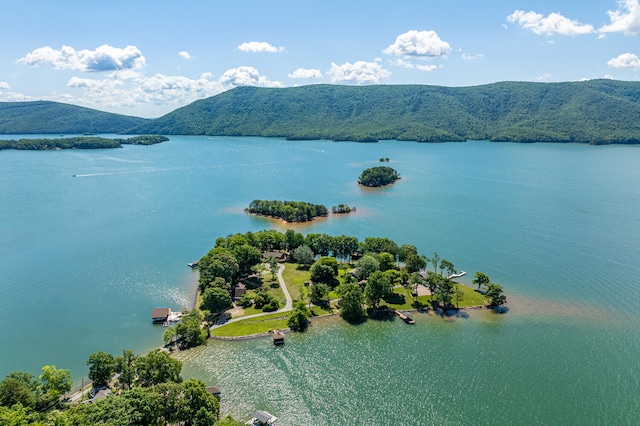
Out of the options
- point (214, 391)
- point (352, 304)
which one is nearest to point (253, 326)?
point (214, 391)

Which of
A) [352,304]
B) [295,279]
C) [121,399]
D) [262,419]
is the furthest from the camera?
[295,279]

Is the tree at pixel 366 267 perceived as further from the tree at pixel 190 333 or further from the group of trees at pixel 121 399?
the group of trees at pixel 121 399

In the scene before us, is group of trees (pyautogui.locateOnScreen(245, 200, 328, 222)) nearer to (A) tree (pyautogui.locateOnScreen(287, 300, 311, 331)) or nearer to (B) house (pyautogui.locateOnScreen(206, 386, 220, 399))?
(A) tree (pyautogui.locateOnScreen(287, 300, 311, 331))

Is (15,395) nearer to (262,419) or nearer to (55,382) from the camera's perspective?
(55,382)

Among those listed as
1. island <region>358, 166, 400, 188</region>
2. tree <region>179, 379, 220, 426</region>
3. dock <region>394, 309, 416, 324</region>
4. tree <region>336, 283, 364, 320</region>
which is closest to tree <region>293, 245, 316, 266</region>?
tree <region>336, 283, 364, 320</region>

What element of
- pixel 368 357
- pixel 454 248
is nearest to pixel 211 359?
pixel 368 357

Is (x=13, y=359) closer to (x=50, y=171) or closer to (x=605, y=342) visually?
(x=605, y=342)
